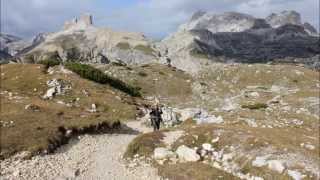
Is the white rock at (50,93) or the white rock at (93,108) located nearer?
the white rock at (93,108)

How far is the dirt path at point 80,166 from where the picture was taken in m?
32.4

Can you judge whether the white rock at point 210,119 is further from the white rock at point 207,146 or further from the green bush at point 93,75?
the green bush at point 93,75

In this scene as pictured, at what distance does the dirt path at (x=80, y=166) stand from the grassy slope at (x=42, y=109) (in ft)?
5.49

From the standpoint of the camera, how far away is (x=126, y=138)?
153 feet

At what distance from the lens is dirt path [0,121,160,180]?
32.4 metres

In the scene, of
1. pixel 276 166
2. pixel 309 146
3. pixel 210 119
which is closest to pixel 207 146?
pixel 276 166

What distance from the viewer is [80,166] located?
34969mm

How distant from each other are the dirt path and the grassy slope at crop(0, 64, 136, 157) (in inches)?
65.9

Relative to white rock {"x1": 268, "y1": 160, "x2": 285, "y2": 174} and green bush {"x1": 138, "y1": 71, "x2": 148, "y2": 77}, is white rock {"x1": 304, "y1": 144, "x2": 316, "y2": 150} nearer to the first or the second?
white rock {"x1": 268, "y1": 160, "x2": 285, "y2": 174}

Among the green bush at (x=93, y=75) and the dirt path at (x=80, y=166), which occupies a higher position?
the dirt path at (x=80, y=166)

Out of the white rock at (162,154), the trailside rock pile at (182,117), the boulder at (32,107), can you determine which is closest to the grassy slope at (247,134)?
the white rock at (162,154)

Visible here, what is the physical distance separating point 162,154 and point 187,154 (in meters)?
1.81

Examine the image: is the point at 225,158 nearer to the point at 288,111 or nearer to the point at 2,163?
the point at 2,163

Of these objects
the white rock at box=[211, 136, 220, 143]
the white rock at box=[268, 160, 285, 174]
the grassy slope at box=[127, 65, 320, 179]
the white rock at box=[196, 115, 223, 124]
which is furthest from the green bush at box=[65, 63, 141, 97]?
the white rock at box=[268, 160, 285, 174]
